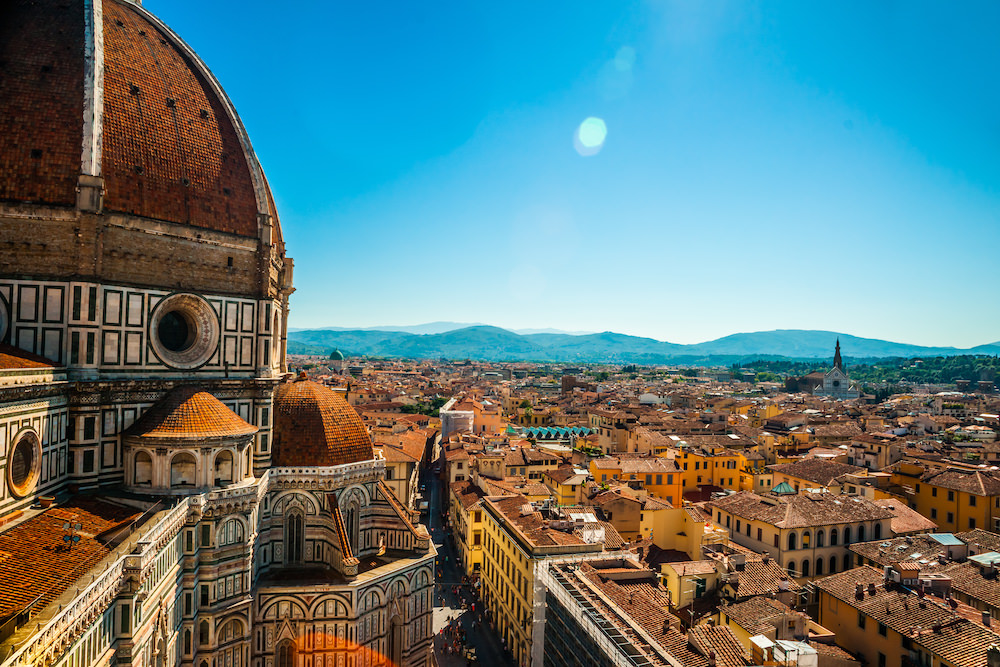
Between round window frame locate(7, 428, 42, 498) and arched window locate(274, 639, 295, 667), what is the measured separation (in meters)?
10.2

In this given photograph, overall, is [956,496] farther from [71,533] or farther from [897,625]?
[71,533]

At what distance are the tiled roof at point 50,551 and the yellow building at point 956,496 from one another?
48579mm

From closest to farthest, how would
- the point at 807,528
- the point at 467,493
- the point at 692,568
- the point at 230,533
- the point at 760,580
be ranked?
the point at 230,533
the point at 760,580
the point at 692,568
the point at 807,528
the point at 467,493

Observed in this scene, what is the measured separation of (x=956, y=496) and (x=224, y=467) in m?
46.4

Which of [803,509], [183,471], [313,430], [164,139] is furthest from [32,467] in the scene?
[803,509]

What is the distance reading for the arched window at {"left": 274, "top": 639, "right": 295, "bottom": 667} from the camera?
24281 mm

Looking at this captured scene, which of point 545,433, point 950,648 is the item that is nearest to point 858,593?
point 950,648

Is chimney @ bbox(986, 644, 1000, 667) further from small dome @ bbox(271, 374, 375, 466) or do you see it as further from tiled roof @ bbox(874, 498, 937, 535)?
small dome @ bbox(271, 374, 375, 466)

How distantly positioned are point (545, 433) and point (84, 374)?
61.9 metres

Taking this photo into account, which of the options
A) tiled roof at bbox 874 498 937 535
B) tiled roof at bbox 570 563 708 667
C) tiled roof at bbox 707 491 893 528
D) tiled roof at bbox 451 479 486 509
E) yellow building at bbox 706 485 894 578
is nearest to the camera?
tiled roof at bbox 570 563 708 667

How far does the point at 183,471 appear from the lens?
70.2 ft

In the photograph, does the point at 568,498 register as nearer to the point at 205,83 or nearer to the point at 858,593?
the point at 858,593

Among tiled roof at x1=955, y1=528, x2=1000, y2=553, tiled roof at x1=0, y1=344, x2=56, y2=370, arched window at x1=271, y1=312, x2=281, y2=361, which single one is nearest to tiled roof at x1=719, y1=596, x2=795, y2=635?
tiled roof at x1=955, y1=528, x2=1000, y2=553

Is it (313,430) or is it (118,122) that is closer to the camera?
(118,122)
